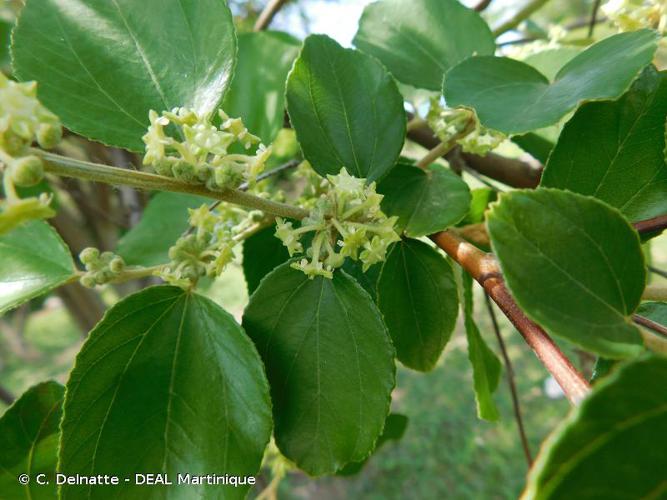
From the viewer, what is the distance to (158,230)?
4.08 ft

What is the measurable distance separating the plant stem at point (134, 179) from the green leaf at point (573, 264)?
300mm

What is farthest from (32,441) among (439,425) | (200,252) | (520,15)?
(439,425)

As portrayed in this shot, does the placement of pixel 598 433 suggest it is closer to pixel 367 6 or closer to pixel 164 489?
pixel 164 489

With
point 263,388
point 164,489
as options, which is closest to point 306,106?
point 263,388

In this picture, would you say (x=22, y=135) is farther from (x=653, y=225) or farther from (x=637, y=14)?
(x=637, y=14)

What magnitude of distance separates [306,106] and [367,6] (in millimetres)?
349

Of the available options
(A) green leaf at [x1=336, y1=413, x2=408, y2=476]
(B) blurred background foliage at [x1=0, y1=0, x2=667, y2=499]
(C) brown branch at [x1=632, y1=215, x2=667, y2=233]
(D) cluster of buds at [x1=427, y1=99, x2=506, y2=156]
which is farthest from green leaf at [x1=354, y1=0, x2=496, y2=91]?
(B) blurred background foliage at [x1=0, y1=0, x2=667, y2=499]

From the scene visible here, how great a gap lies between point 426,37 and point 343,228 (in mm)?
504

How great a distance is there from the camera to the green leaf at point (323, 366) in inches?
26.1

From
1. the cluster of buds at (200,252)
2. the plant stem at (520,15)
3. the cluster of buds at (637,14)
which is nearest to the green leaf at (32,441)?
the cluster of buds at (200,252)

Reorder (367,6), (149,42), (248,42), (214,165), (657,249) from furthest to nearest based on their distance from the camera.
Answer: (657,249), (248,42), (367,6), (149,42), (214,165)

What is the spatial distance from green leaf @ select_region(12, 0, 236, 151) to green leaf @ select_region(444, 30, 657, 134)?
1.09ft

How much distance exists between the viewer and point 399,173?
0.84 metres

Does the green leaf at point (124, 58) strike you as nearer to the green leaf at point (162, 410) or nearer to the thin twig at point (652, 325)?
the green leaf at point (162, 410)
